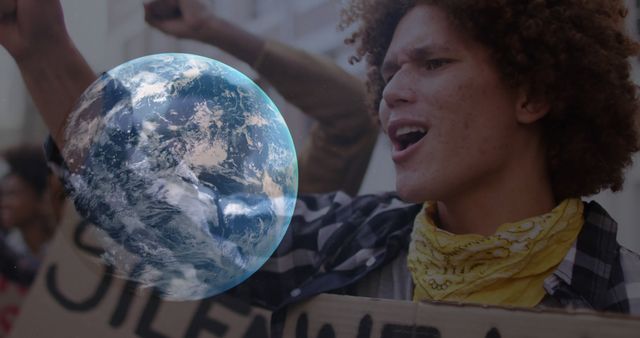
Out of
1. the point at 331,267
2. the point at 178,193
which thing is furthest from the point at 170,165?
the point at 331,267

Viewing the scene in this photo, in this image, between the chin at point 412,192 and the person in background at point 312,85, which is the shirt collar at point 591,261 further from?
the person in background at point 312,85

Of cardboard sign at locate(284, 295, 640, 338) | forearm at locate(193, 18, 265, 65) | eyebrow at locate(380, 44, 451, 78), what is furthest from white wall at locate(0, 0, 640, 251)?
cardboard sign at locate(284, 295, 640, 338)

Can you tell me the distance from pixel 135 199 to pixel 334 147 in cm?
102

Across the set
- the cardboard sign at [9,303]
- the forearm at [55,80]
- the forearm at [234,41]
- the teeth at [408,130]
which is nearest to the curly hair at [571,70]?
the teeth at [408,130]

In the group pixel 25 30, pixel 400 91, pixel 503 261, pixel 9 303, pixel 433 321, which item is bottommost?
pixel 9 303

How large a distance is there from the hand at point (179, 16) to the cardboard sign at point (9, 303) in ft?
2.93

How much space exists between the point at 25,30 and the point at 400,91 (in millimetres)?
851

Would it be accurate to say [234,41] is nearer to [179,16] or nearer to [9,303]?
[179,16]

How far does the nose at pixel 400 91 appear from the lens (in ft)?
4.32

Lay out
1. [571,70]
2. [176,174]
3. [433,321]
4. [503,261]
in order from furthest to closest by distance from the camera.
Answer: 1. [571,70]
2. [503,261]
3. [176,174]
4. [433,321]

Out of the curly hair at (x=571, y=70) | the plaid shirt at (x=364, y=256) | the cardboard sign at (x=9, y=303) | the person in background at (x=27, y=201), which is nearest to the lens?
the cardboard sign at (x=9, y=303)

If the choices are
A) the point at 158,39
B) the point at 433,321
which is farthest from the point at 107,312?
the point at 158,39

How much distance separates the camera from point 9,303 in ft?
3.68

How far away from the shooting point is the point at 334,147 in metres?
1.98
